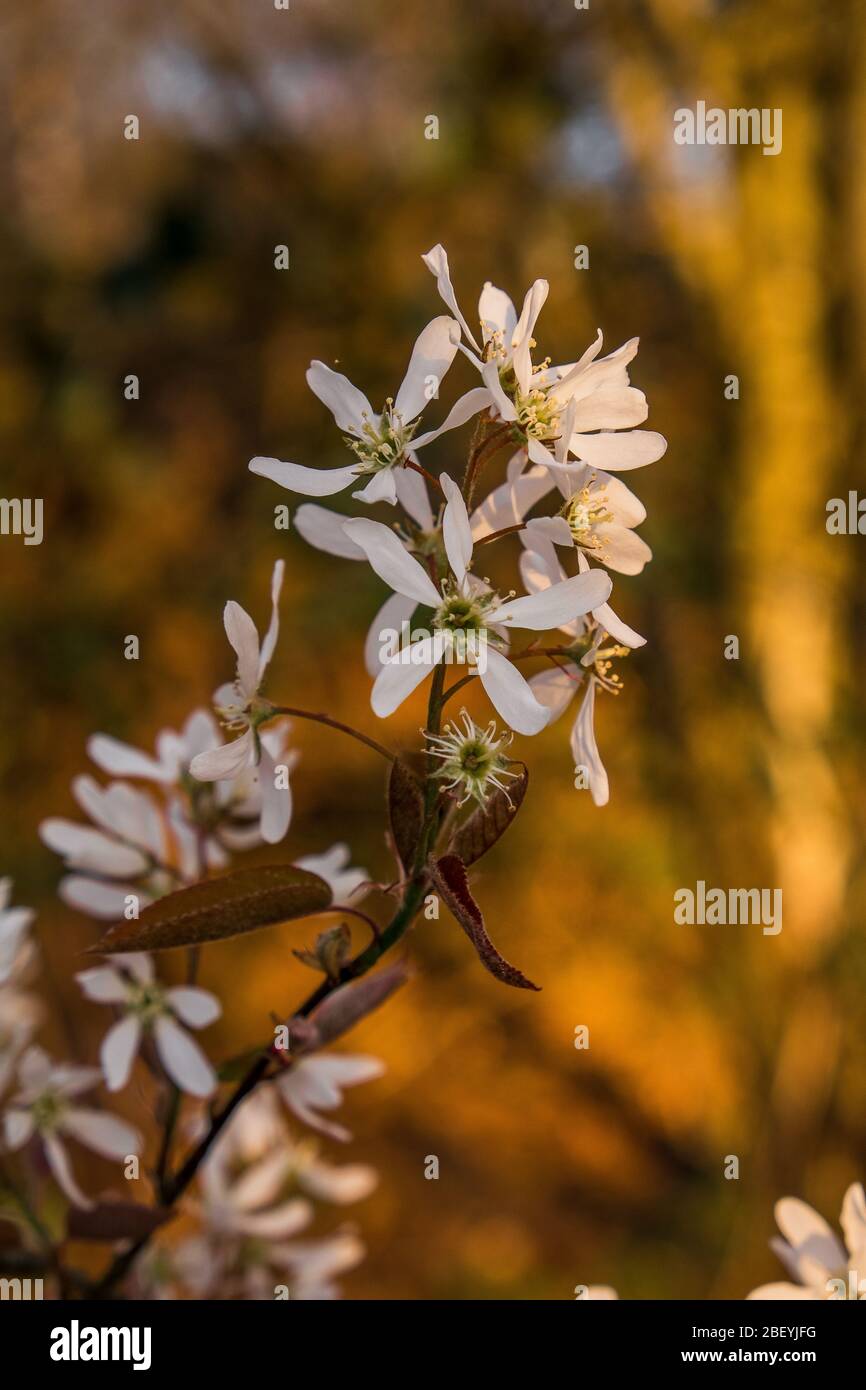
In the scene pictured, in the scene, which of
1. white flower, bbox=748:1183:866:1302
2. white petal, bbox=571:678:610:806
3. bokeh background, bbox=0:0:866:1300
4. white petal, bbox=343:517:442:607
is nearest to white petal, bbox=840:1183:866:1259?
white flower, bbox=748:1183:866:1302

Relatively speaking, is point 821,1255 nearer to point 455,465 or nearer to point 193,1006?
point 193,1006

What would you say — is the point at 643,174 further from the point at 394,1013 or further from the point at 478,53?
the point at 394,1013

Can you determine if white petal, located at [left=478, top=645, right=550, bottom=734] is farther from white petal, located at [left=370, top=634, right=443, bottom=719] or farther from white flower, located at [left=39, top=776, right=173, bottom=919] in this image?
white flower, located at [left=39, top=776, right=173, bottom=919]

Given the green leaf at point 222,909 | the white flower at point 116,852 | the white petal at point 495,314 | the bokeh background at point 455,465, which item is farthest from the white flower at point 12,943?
the bokeh background at point 455,465

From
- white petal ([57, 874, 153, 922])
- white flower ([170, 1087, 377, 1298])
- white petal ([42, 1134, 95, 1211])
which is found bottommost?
white flower ([170, 1087, 377, 1298])

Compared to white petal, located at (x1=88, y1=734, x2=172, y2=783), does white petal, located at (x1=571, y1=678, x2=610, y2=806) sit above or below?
below

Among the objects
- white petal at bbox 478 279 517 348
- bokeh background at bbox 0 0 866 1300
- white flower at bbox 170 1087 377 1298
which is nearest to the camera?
white petal at bbox 478 279 517 348

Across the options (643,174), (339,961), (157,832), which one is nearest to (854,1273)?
(339,961)
